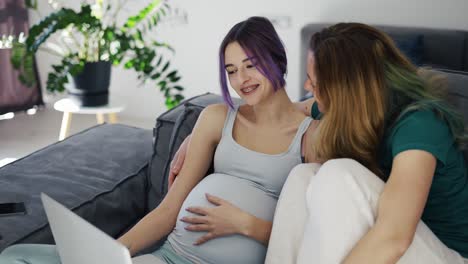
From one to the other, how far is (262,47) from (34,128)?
269 cm

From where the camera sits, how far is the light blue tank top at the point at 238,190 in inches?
54.1

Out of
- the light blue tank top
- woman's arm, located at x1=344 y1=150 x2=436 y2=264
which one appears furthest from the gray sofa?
woman's arm, located at x1=344 y1=150 x2=436 y2=264

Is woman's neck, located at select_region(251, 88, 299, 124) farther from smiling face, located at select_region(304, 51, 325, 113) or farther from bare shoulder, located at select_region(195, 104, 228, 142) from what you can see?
smiling face, located at select_region(304, 51, 325, 113)

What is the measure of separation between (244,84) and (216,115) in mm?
126

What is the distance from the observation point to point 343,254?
1.10 meters

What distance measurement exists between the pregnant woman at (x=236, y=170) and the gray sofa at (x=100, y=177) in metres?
0.22

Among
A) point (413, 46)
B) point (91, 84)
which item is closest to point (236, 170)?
point (413, 46)

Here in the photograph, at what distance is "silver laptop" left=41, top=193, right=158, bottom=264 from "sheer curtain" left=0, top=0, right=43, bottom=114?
2.98 m

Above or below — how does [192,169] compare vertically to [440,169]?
below

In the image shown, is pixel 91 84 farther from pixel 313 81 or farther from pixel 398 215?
pixel 398 215

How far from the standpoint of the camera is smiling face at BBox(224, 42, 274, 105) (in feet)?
4.76

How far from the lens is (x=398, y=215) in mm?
1089

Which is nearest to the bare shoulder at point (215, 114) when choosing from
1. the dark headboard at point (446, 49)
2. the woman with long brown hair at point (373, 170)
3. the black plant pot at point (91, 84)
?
the woman with long brown hair at point (373, 170)

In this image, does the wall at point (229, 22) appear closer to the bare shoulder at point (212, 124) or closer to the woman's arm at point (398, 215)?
the bare shoulder at point (212, 124)
